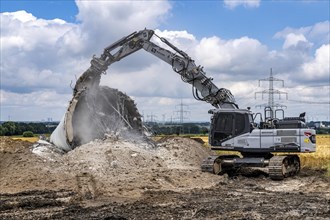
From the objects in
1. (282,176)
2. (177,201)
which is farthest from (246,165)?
(177,201)

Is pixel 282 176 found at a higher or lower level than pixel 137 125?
lower

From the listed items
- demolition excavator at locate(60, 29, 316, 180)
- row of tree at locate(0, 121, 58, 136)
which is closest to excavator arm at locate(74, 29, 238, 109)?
demolition excavator at locate(60, 29, 316, 180)

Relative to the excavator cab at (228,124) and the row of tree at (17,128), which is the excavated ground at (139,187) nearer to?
the excavator cab at (228,124)

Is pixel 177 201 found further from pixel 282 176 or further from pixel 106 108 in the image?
pixel 106 108

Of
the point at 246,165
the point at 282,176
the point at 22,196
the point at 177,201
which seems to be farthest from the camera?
the point at 246,165

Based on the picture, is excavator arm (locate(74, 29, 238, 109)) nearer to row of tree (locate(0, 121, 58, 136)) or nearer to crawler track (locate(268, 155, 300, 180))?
crawler track (locate(268, 155, 300, 180))

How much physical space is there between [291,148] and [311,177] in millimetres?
1283

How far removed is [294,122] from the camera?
18953mm

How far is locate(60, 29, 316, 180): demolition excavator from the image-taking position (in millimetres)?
18500

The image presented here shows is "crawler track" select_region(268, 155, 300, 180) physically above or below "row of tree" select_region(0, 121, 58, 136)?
below

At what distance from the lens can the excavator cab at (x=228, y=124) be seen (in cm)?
1912

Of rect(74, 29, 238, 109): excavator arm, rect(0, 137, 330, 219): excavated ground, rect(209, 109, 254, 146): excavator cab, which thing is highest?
rect(74, 29, 238, 109): excavator arm

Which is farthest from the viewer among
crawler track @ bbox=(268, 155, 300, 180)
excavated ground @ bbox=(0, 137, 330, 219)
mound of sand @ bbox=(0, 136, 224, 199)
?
crawler track @ bbox=(268, 155, 300, 180)

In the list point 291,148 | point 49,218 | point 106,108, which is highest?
point 106,108
